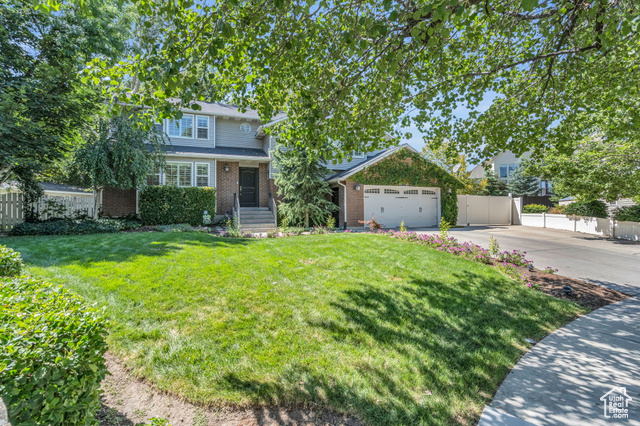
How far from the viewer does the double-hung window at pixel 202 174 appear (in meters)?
15.0

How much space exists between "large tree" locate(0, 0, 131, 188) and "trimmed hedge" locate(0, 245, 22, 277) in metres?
6.99

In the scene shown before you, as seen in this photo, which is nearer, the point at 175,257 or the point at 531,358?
the point at 531,358

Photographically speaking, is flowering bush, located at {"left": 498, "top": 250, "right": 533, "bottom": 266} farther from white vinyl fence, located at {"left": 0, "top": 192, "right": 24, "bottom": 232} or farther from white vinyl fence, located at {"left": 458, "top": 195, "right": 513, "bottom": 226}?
white vinyl fence, located at {"left": 0, "top": 192, "right": 24, "bottom": 232}

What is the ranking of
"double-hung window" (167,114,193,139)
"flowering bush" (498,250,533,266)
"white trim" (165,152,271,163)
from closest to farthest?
1. "flowering bush" (498,250,533,266)
2. "white trim" (165,152,271,163)
3. "double-hung window" (167,114,193,139)

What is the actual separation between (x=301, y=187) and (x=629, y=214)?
15.5 metres

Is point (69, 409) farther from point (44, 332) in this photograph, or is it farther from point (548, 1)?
point (548, 1)

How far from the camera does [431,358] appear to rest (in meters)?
3.18

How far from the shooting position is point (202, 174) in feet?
49.5

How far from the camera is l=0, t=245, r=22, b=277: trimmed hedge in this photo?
150 inches

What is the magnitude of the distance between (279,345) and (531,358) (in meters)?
2.86

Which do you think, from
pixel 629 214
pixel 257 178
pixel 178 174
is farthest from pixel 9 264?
pixel 629 214

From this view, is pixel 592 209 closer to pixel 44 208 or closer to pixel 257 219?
pixel 257 219

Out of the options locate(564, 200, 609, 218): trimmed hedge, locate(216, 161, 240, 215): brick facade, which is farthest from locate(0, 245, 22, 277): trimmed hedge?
locate(564, 200, 609, 218): trimmed hedge

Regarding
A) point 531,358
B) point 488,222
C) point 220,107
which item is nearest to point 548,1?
point 531,358
